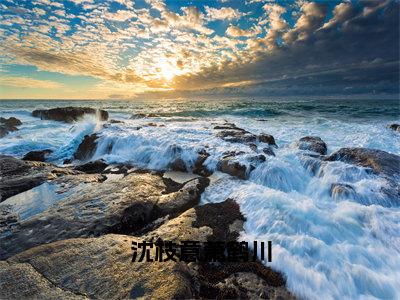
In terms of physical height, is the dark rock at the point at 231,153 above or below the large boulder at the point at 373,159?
below

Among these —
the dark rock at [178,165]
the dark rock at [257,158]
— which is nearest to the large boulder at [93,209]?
the dark rock at [178,165]

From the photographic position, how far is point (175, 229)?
4.47 metres

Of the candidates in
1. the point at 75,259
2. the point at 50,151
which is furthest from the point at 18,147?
the point at 75,259

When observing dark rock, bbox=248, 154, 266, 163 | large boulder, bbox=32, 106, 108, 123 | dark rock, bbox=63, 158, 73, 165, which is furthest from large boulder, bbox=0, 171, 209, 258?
large boulder, bbox=32, 106, 108, 123

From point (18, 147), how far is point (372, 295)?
14629mm

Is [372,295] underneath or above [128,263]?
underneath

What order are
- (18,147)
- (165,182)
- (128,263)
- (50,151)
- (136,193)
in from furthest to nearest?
(18,147) → (50,151) → (165,182) → (136,193) → (128,263)

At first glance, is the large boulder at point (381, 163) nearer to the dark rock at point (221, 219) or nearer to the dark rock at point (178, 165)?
the dark rock at point (221, 219)

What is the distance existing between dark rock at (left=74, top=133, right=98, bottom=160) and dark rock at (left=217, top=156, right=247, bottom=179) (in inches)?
243

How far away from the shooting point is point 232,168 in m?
7.77

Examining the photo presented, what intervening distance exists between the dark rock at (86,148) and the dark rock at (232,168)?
6169mm

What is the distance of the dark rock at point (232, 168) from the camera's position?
753cm

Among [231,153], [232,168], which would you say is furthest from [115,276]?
[231,153]

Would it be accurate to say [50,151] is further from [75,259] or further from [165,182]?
[75,259]
